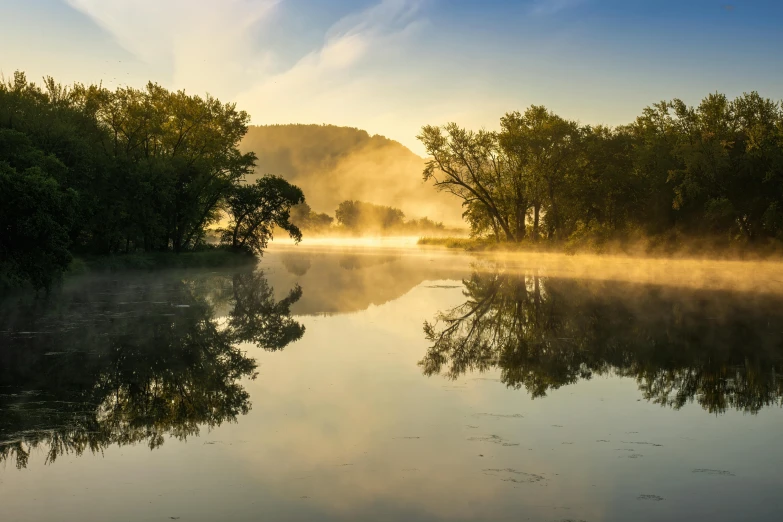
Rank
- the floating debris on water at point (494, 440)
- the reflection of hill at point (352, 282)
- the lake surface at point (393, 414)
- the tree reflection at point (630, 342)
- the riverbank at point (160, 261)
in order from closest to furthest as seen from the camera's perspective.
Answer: the lake surface at point (393, 414) < the floating debris on water at point (494, 440) < the tree reflection at point (630, 342) < the reflection of hill at point (352, 282) < the riverbank at point (160, 261)

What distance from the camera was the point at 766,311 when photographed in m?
28.4

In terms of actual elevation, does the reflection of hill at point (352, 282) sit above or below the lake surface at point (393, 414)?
above

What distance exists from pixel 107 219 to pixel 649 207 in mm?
48375

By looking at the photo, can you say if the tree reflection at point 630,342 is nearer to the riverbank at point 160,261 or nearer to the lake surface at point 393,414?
the lake surface at point 393,414

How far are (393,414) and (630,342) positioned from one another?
35.7ft

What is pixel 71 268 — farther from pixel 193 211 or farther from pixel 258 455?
pixel 258 455

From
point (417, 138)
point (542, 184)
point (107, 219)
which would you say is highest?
point (417, 138)

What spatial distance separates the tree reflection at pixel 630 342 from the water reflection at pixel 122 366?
5747mm

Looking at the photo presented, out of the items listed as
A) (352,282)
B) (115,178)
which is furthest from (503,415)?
(115,178)

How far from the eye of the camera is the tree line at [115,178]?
1192 inches

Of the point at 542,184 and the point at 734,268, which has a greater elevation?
the point at 542,184

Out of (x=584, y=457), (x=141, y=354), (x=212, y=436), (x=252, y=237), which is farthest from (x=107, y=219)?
(x=584, y=457)

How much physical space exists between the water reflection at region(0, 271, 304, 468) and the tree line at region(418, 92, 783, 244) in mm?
43785

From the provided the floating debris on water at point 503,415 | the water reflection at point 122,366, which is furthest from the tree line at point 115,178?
the floating debris on water at point 503,415
